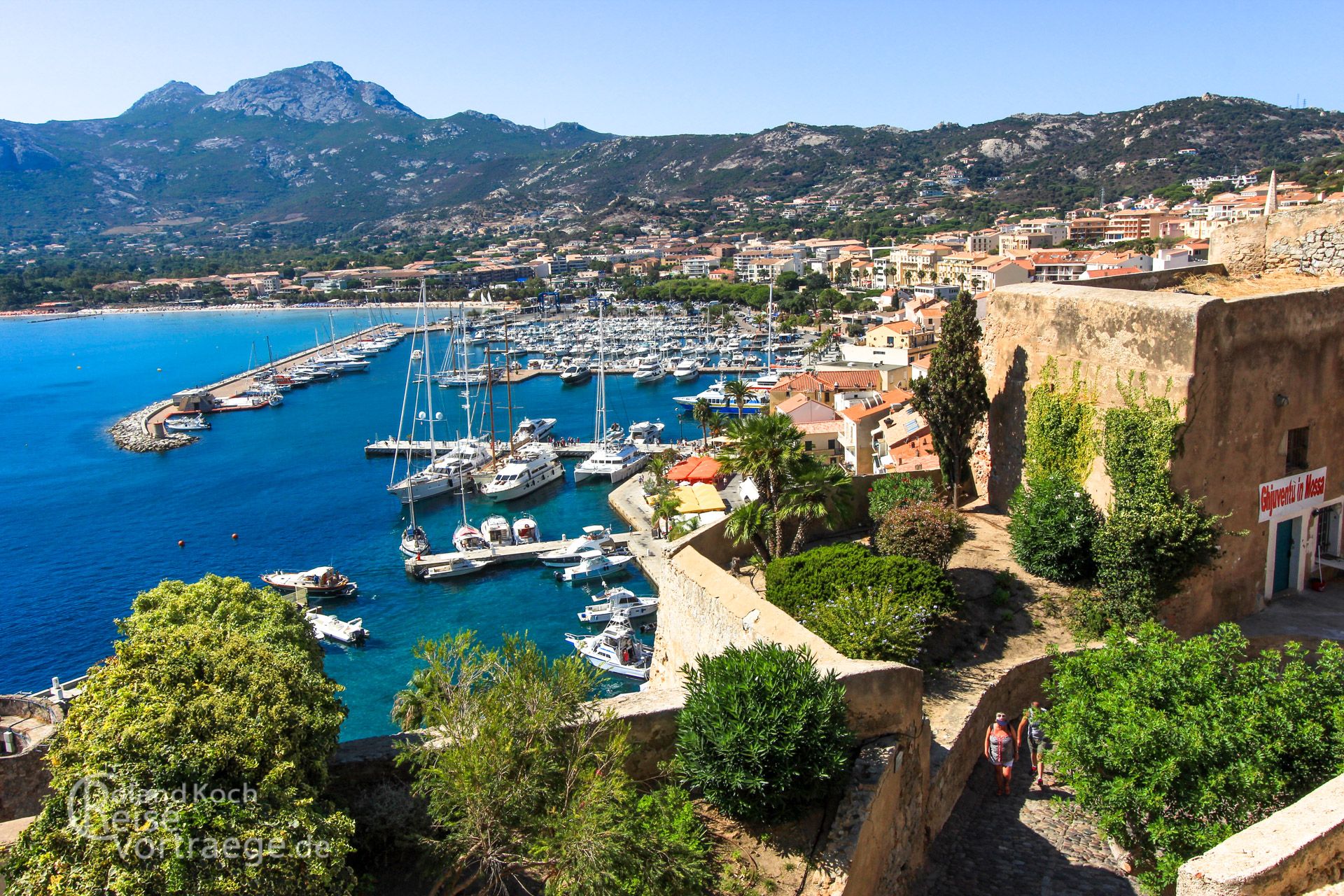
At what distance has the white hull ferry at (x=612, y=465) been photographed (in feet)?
144

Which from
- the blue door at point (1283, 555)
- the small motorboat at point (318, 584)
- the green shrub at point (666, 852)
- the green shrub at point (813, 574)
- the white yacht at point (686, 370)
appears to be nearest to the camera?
the green shrub at point (666, 852)

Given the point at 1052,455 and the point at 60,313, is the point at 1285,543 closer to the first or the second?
the point at 1052,455

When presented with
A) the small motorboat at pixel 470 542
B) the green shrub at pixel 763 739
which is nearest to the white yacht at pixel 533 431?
the small motorboat at pixel 470 542

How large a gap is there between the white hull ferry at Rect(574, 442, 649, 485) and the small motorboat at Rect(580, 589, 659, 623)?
16.0 meters

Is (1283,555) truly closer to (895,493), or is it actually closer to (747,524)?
(895,493)

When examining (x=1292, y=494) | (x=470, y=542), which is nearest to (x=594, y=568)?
(x=470, y=542)

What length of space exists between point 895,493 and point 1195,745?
6706mm

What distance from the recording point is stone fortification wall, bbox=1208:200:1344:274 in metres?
12.9

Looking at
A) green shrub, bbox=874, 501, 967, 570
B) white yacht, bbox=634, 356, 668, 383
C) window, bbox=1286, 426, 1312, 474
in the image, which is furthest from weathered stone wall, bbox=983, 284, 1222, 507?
white yacht, bbox=634, 356, 668, 383

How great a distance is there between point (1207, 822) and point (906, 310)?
66767 mm

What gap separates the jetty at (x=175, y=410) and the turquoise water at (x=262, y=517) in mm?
1167

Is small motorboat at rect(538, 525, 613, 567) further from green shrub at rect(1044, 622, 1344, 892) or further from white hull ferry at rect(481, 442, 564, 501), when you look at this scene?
green shrub at rect(1044, 622, 1344, 892)
